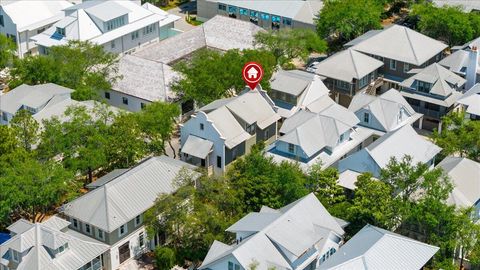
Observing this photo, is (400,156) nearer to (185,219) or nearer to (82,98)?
(185,219)

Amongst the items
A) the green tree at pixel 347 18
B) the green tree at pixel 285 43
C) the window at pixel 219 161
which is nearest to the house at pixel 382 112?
the green tree at pixel 285 43

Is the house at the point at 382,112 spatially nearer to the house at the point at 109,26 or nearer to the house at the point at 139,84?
the house at the point at 139,84

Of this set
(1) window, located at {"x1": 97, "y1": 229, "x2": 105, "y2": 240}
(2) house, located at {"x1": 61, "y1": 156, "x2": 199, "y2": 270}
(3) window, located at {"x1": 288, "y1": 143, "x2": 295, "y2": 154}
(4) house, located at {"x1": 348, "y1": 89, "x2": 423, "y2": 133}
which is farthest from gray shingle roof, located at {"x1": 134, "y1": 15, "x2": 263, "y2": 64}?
(1) window, located at {"x1": 97, "y1": 229, "x2": 105, "y2": 240}

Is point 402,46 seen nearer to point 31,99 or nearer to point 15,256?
point 31,99

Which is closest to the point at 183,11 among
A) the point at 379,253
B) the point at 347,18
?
the point at 347,18

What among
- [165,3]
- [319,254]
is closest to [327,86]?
[319,254]

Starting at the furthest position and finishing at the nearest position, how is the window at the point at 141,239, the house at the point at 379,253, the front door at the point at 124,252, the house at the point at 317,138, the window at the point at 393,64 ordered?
the window at the point at 393,64, the house at the point at 317,138, the window at the point at 141,239, the front door at the point at 124,252, the house at the point at 379,253

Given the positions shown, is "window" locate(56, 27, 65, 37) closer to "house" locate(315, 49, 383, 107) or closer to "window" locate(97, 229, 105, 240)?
"house" locate(315, 49, 383, 107)
